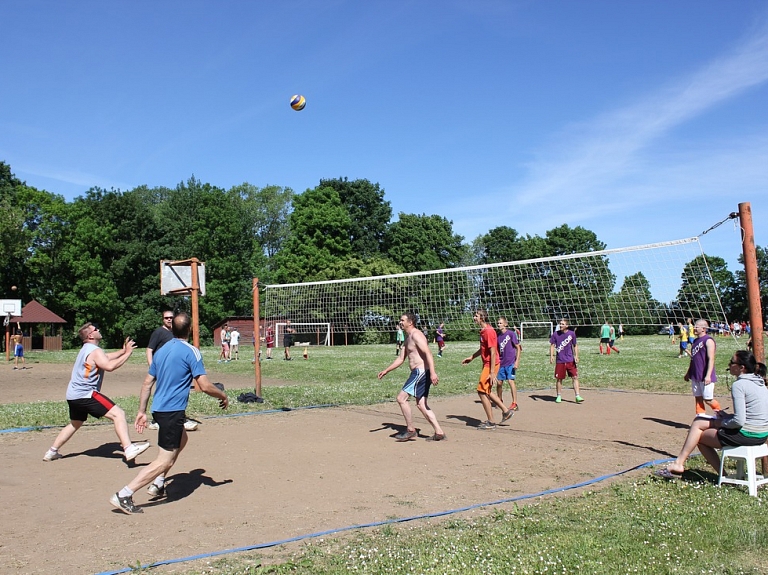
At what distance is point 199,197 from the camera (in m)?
60.6

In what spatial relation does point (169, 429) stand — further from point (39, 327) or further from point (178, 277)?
point (39, 327)

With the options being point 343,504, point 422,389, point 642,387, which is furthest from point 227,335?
point 343,504

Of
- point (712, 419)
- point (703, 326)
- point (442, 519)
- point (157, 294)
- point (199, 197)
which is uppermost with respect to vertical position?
point (199, 197)

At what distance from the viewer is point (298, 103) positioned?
1491 cm

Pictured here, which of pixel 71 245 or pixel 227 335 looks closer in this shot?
pixel 227 335

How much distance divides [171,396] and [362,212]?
59834mm

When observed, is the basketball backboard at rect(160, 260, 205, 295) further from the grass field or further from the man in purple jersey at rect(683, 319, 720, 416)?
the man in purple jersey at rect(683, 319, 720, 416)

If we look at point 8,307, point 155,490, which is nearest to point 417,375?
point 155,490

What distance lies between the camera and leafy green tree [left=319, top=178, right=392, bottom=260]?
213 ft

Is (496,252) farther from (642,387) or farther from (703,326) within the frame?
→ (703,326)

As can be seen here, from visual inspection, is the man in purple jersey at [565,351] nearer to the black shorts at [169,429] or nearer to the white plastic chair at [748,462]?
the white plastic chair at [748,462]

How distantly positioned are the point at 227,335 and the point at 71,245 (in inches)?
1104

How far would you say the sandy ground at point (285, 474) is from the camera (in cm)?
548

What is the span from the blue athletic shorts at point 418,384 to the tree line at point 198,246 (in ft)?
148
